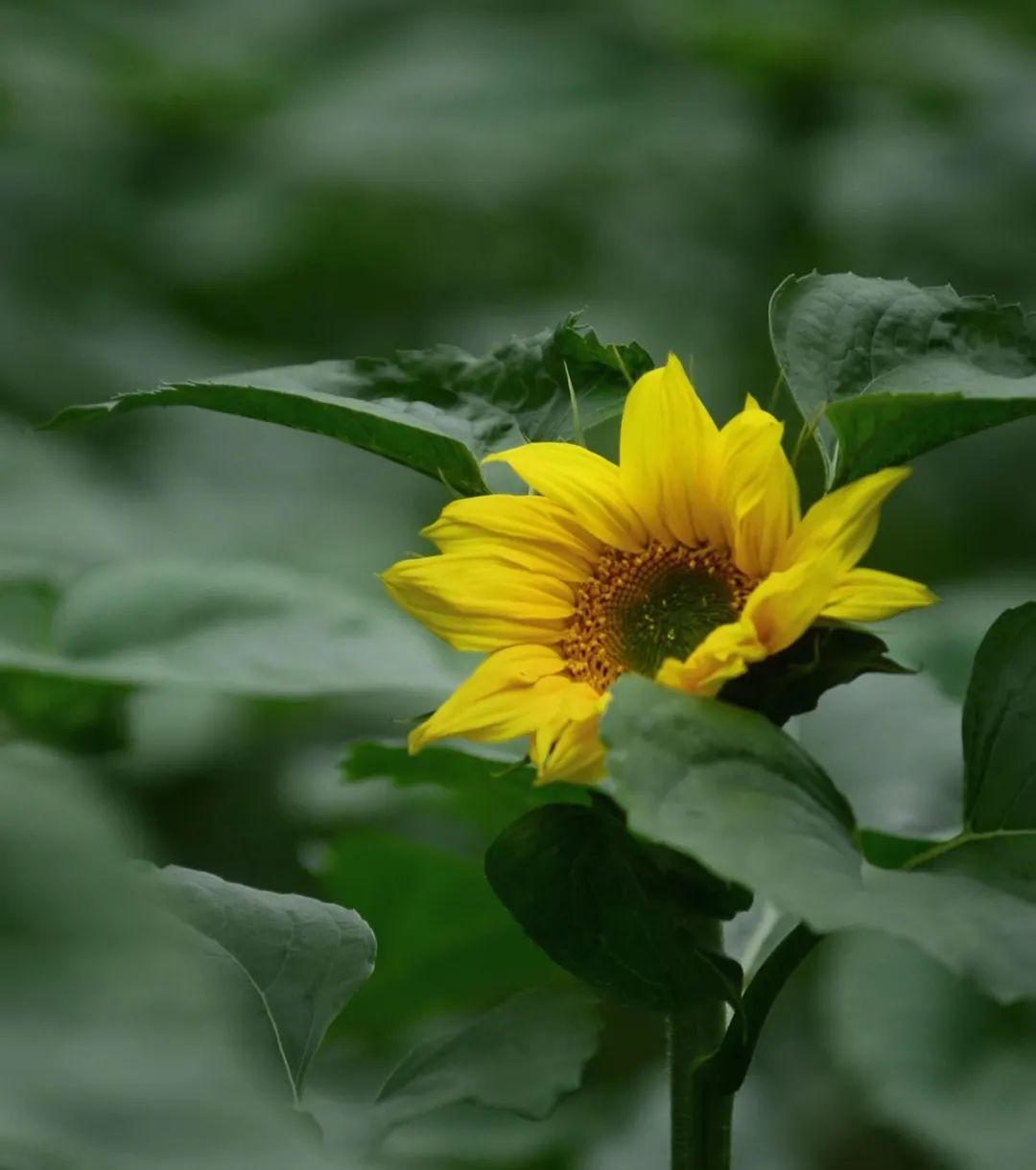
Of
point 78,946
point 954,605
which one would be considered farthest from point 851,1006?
point 78,946

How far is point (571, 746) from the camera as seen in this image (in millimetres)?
435

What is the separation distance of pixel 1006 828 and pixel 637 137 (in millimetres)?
1459

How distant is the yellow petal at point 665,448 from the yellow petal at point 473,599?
4 centimetres

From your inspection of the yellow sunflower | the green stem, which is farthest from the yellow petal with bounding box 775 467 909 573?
the green stem

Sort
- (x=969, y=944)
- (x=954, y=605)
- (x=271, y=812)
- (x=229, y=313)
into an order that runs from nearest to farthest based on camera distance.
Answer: (x=969, y=944)
(x=954, y=605)
(x=271, y=812)
(x=229, y=313)

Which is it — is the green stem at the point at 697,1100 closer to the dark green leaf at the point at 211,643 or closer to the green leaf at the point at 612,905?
the green leaf at the point at 612,905

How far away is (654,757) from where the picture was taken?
379 millimetres

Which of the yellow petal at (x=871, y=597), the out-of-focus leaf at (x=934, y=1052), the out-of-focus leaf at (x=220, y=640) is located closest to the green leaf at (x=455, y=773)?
the out-of-focus leaf at (x=220, y=640)

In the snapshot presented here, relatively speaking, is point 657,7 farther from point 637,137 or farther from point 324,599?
point 324,599

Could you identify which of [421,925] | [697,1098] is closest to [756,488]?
[697,1098]

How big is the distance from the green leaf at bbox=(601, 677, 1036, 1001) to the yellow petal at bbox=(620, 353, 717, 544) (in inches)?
3.9

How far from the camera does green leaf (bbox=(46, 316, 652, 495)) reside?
18.9 inches

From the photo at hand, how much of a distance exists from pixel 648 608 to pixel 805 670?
0.07 m

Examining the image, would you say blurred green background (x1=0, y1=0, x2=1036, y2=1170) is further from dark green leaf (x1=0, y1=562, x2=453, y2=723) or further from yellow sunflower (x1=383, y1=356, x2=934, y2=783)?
yellow sunflower (x1=383, y1=356, x2=934, y2=783)
